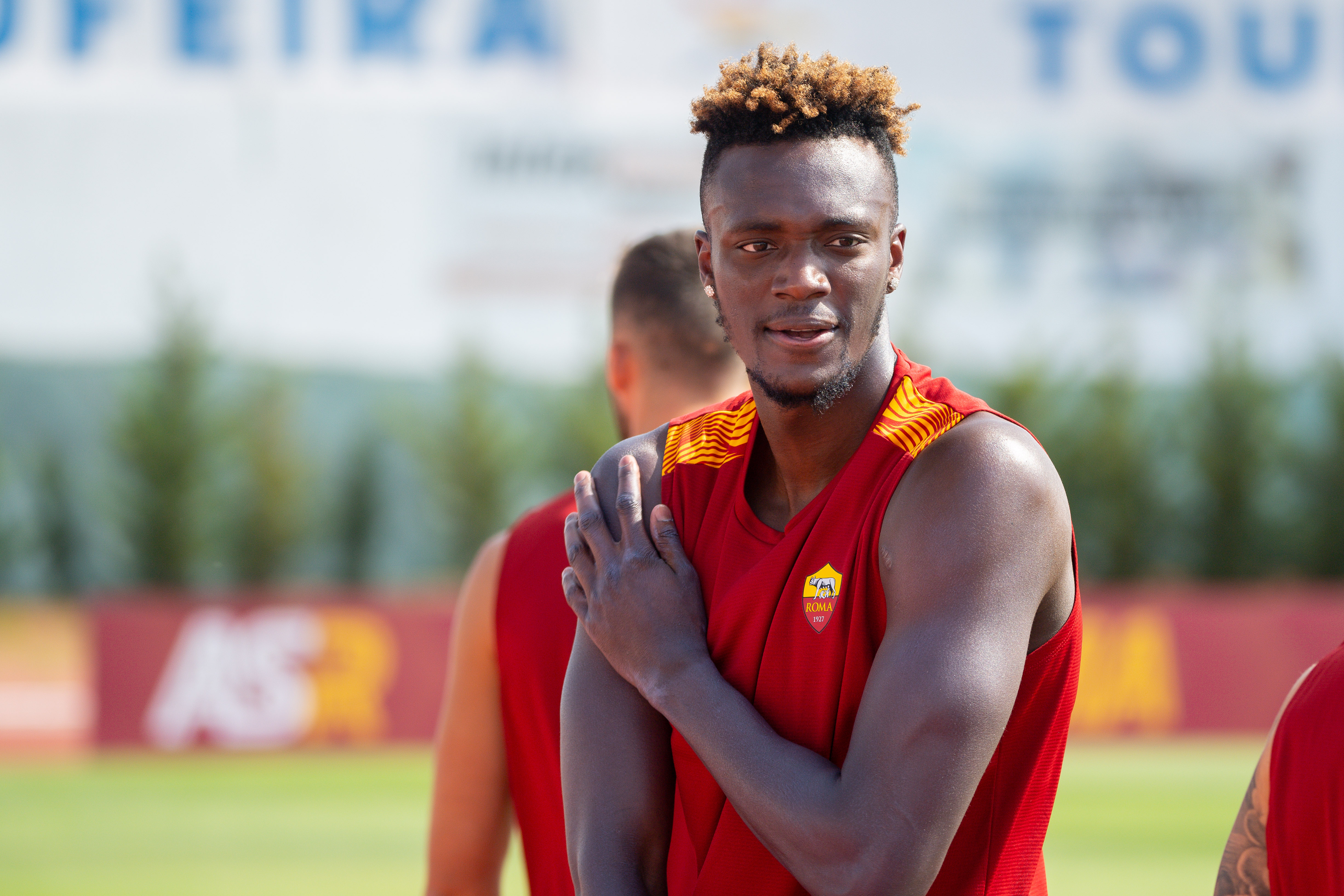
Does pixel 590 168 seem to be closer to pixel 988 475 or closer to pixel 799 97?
pixel 799 97

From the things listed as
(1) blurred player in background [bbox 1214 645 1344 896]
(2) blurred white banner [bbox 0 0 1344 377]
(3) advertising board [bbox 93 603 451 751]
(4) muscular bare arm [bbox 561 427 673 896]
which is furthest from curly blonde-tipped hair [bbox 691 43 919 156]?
(2) blurred white banner [bbox 0 0 1344 377]

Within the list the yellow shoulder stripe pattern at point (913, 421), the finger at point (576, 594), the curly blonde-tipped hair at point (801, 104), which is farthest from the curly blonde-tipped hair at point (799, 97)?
the finger at point (576, 594)

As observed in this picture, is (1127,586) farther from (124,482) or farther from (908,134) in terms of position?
(908,134)

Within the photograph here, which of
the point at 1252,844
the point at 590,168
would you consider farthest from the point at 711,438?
the point at 590,168

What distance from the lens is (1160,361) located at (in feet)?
111

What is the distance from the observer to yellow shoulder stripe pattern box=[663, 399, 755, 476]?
2373 mm

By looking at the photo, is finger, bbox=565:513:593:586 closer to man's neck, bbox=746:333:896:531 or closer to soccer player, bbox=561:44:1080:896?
soccer player, bbox=561:44:1080:896

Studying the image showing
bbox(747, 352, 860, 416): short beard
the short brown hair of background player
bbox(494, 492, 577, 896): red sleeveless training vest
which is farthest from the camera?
the short brown hair of background player

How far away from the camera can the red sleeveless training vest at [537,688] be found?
2953 mm

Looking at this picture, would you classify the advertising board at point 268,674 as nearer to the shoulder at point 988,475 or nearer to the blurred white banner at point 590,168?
the shoulder at point 988,475

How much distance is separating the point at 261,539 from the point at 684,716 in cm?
3023

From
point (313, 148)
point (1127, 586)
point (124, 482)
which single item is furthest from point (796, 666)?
point (313, 148)

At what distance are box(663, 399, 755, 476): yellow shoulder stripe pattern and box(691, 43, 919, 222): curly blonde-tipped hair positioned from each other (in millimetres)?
411

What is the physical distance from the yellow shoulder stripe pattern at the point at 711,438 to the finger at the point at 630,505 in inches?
2.2
